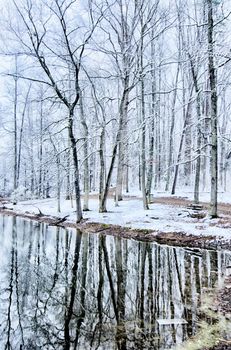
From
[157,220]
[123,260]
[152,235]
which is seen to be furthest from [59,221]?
[123,260]

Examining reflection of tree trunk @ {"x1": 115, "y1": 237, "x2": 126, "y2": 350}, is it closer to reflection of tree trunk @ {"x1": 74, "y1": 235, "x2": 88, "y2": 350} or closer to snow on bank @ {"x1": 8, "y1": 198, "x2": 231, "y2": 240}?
reflection of tree trunk @ {"x1": 74, "y1": 235, "x2": 88, "y2": 350}

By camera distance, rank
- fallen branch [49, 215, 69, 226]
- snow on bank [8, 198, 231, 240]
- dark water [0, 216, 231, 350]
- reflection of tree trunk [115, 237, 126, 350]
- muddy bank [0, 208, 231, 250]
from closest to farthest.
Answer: reflection of tree trunk [115, 237, 126, 350] < dark water [0, 216, 231, 350] < muddy bank [0, 208, 231, 250] < snow on bank [8, 198, 231, 240] < fallen branch [49, 215, 69, 226]

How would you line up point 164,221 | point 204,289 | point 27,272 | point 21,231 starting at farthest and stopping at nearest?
point 21,231
point 164,221
point 27,272
point 204,289

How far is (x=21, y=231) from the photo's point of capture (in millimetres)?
19062

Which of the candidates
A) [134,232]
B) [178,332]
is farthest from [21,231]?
[178,332]

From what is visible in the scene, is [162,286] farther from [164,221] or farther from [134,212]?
[134,212]

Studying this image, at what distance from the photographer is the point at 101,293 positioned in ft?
25.6

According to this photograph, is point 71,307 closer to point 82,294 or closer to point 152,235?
point 82,294

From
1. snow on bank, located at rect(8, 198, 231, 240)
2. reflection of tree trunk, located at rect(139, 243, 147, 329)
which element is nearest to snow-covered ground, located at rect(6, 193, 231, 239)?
snow on bank, located at rect(8, 198, 231, 240)

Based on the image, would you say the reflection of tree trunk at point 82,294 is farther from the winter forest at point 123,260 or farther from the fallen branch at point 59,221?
the fallen branch at point 59,221

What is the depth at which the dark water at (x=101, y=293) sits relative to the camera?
5477 millimetres

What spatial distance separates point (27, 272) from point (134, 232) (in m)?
7.44

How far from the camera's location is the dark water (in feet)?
18.0

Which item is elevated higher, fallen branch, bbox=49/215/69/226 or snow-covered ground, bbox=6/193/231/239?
snow-covered ground, bbox=6/193/231/239
